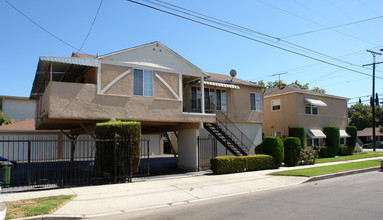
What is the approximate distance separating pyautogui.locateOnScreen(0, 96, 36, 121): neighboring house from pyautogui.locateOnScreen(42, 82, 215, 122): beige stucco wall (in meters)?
26.7

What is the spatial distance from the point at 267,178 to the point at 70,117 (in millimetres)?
9572

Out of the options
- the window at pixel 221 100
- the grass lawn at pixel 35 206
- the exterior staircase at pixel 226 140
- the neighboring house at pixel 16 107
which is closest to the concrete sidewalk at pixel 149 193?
the grass lawn at pixel 35 206

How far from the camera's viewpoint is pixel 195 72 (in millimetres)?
17359

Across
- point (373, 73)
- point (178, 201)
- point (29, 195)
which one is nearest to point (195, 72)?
point (178, 201)

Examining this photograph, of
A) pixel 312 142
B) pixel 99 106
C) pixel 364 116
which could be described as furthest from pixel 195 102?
pixel 364 116

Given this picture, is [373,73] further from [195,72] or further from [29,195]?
[29,195]

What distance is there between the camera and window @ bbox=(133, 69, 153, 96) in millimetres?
15320

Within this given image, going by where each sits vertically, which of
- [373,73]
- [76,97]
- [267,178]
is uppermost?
[373,73]

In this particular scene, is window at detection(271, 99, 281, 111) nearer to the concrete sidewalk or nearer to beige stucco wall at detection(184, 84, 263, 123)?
beige stucco wall at detection(184, 84, 263, 123)

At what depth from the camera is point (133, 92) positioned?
15172 millimetres

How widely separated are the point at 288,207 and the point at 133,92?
32.3 ft

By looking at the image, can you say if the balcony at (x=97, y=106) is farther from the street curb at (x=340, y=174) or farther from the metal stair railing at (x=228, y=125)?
the street curb at (x=340, y=174)

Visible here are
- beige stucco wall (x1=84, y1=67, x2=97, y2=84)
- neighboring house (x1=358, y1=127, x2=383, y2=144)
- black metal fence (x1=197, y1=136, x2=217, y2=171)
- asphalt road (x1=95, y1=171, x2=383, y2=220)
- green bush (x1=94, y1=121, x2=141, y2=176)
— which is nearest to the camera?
asphalt road (x1=95, y1=171, x2=383, y2=220)

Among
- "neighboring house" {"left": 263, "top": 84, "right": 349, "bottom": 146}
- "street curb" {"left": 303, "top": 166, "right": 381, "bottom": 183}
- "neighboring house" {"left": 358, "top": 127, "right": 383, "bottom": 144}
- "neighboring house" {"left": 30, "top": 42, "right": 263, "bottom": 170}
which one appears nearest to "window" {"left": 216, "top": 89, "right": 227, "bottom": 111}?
"neighboring house" {"left": 30, "top": 42, "right": 263, "bottom": 170}
